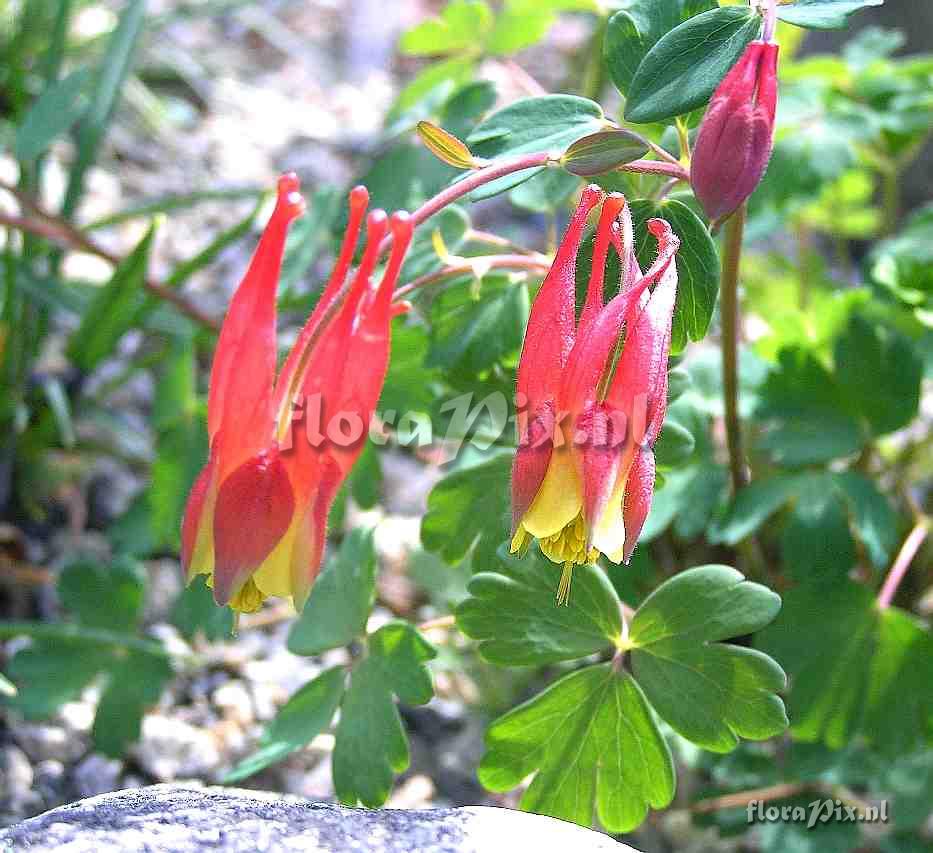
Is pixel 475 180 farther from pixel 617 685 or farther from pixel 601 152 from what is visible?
pixel 617 685

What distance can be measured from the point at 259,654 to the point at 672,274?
111 centimetres

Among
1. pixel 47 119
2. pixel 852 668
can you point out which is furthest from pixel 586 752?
pixel 47 119

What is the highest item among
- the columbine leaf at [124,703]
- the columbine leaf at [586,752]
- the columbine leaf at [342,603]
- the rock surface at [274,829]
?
the columbine leaf at [342,603]

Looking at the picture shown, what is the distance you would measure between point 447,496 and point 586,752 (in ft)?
1.08

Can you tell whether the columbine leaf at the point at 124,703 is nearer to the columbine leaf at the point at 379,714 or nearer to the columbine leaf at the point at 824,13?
the columbine leaf at the point at 379,714

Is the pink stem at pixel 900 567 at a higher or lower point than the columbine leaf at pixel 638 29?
lower

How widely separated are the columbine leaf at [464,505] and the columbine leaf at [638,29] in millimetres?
438

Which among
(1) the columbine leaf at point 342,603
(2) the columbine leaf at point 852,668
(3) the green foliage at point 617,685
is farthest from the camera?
(2) the columbine leaf at point 852,668

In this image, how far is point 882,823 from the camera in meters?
1.60

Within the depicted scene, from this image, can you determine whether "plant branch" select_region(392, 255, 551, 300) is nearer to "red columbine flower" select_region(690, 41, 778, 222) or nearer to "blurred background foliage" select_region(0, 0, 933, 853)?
"blurred background foliage" select_region(0, 0, 933, 853)

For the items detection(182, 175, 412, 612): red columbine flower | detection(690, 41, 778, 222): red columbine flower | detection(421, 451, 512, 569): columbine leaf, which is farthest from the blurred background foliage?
detection(182, 175, 412, 612): red columbine flower

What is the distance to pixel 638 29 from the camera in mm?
1124

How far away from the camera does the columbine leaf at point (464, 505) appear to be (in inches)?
50.9

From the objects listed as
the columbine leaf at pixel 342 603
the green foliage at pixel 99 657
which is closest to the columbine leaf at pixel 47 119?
the green foliage at pixel 99 657
